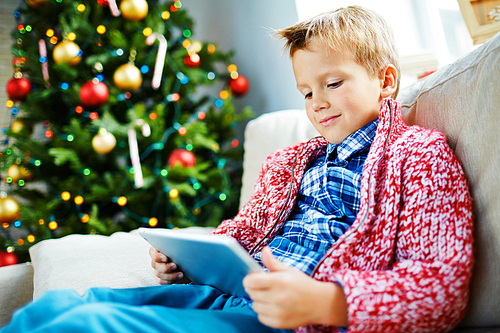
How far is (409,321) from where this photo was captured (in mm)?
493

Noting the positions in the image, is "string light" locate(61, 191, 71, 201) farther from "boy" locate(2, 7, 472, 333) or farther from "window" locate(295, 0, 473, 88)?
"window" locate(295, 0, 473, 88)

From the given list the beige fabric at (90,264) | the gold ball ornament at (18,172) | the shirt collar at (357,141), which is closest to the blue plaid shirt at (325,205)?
the shirt collar at (357,141)

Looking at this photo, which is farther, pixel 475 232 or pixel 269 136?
pixel 269 136

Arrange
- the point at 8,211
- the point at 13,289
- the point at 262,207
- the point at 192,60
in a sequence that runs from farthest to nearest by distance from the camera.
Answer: the point at 192,60 < the point at 8,211 < the point at 13,289 < the point at 262,207

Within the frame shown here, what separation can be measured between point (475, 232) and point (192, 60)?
1.57 metres

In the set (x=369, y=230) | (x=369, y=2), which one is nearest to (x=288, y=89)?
(x=369, y=2)

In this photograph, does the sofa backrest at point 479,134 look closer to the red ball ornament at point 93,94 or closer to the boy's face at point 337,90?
the boy's face at point 337,90

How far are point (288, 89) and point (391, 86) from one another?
3.35ft

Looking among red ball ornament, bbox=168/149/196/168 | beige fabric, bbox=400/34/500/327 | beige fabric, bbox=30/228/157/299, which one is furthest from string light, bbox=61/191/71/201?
beige fabric, bbox=400/34/500/327

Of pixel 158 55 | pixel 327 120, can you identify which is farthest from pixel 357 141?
pixel 158 55

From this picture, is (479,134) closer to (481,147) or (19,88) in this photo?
(481,147)

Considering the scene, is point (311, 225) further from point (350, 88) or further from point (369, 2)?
point (369, 2)

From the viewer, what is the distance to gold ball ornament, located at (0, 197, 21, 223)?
174 cm

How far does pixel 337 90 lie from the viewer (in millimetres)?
735
